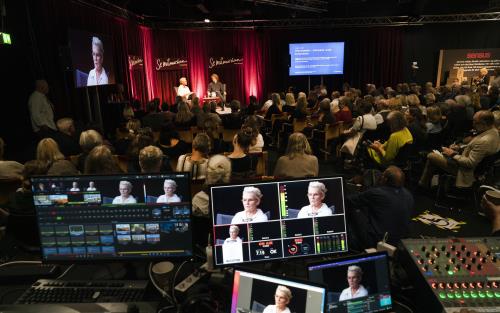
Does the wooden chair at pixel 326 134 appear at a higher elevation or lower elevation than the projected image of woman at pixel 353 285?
lower

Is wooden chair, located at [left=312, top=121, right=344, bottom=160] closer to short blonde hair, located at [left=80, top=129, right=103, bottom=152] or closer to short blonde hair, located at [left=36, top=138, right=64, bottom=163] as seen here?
short blonde hair, located at [left=80, top=129, right=103, bottom=152]

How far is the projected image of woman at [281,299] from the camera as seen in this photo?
1.22m

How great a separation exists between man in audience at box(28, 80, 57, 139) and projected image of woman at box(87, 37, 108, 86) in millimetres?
1266

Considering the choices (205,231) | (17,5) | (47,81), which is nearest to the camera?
(205,231)

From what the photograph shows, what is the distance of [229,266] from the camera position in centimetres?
161

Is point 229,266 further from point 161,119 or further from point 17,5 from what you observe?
point 17,5

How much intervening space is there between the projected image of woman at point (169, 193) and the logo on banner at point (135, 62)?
9.00 meters

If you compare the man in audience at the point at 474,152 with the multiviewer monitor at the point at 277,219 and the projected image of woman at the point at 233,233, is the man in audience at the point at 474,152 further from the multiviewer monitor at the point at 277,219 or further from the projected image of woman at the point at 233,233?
the projected image of woman at the point at 233,233

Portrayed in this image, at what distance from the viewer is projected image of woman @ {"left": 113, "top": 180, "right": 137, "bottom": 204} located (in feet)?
5.31

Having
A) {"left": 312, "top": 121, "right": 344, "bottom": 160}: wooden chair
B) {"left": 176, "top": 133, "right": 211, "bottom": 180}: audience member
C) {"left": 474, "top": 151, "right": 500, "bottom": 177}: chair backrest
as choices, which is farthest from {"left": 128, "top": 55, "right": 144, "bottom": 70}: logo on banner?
{"left": 474, "top": 151, "right": 500, "bottom": 177}: chair backrest

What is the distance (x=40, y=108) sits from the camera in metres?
5.63

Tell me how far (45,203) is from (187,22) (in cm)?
1045

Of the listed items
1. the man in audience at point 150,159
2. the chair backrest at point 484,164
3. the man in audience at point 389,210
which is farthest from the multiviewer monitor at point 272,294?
the chair backrest at point 484,164

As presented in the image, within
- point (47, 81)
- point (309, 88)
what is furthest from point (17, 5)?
point (309, 88)
